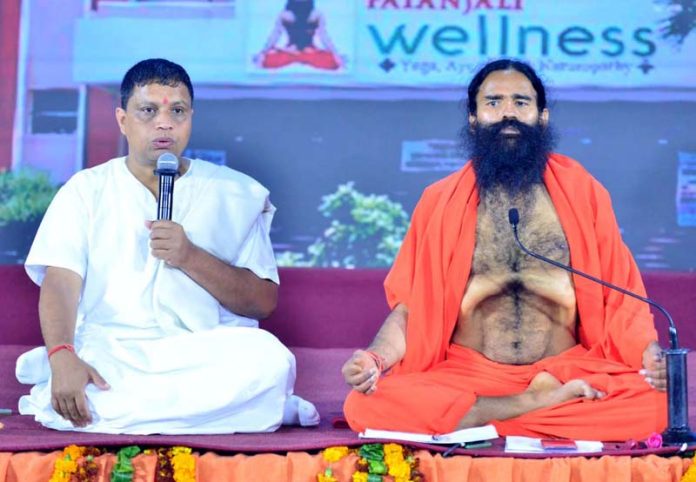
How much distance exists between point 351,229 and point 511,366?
2.35 meters

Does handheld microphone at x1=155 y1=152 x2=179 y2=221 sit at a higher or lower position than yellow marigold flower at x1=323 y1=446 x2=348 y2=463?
higher

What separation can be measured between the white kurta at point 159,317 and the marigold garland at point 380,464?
551mm

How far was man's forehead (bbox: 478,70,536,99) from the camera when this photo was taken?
435cm

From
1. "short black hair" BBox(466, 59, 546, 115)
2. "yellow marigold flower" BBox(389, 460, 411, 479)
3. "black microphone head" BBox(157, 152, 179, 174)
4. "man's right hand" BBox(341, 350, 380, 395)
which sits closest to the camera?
"yellow marigold flower" BBox(389, 460, 411, 479)

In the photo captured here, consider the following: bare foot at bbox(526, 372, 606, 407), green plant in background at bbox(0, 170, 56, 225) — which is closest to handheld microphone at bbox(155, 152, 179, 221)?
bare foot at bbox(526, 372, 606, 407)

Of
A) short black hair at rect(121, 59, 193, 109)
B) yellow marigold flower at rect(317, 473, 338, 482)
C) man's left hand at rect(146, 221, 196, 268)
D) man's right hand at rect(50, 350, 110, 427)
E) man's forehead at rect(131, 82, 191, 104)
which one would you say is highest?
short black hair at rect(121, 59, 193, 109)

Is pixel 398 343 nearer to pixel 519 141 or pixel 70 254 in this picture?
pixel 519 141

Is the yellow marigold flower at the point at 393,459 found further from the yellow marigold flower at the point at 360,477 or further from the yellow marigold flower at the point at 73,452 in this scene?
the yellow marigold flower at the point at 73,452

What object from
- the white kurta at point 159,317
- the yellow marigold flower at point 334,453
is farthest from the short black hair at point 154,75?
the yellow marigold flower at point 334,453

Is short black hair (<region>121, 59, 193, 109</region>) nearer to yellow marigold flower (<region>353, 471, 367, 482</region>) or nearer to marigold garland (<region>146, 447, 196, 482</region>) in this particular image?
marigold garland (<region>146, 447, 196, 482</region>)

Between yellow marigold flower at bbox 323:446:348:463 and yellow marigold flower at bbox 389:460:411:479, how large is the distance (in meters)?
0.14

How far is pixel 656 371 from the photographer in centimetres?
387

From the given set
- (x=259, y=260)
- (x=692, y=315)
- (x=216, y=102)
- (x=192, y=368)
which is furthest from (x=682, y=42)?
(x=192, y=368)

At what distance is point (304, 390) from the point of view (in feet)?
17.1
